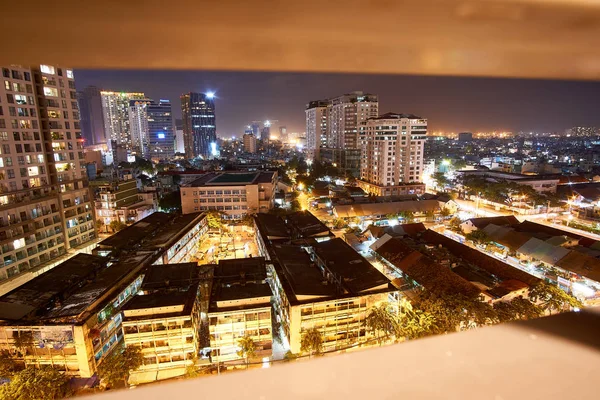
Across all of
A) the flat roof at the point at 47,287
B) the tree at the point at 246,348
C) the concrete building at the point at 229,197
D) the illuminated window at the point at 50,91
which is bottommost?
the tree at the point at 246,348

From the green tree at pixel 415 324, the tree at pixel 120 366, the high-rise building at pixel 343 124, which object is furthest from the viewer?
the high-rise building at pixel 343 124

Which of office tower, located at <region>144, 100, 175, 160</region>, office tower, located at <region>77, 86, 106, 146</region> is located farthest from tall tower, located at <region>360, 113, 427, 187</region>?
office tower, located at <region>77, 86, 106, 146</region>

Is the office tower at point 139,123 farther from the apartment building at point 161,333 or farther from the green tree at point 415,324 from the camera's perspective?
the green tree at point 415,324

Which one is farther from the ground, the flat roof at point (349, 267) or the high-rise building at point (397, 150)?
the high-rise building at point (397, 150)

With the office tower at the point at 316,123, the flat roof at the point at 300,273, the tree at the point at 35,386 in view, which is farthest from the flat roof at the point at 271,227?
the office tower at the point at 316,123

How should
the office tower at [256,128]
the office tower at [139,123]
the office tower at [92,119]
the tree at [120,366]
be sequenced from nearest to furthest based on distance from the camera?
the tree at [120,366] → the office tower at [139,123] → the office tower at [92,119] → the office tower at [256,128]

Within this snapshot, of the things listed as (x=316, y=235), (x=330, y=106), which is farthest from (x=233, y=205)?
(x=330, y=106)

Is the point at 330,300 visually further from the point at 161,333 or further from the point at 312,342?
the point at 161,333

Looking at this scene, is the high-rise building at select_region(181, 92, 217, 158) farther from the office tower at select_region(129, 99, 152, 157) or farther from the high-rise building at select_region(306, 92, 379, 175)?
the high-rise building at select_region(306, 92, 379, 175)
